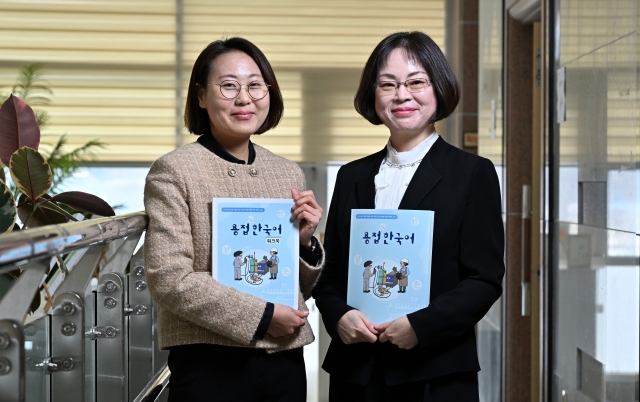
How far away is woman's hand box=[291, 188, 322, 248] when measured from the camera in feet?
5.50

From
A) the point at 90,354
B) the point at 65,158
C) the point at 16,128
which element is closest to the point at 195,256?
the point at 90,354

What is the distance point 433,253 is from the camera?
1688mm

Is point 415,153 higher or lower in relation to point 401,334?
higher

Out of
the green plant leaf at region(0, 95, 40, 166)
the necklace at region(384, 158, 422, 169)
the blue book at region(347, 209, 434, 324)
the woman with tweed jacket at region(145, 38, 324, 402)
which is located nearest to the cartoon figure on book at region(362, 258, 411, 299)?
the blue book at region(347, 209, 434, 324)

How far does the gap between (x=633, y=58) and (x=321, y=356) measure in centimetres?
312

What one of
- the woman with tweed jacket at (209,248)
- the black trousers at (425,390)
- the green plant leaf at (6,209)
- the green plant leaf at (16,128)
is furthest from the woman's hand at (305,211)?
the green plant leaf at (16,128)

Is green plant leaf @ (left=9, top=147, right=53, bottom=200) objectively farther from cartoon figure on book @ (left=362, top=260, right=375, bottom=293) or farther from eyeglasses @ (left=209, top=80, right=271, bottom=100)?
cartoon figure on book @ (left=362, top=260, right=375, bottom=293)

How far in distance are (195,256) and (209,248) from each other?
36mm

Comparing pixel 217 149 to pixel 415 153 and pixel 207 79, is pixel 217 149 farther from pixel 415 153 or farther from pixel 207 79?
pixel 415 153

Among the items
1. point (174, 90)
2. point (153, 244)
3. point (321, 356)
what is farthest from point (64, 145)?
point (153, 244)

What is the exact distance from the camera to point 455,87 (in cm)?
174

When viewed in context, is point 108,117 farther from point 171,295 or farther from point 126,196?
point 171,295

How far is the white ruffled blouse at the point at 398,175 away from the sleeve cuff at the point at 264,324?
355 mm

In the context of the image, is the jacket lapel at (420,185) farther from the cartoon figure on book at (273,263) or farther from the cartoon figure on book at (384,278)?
the cartoon figure on book at (273,263)
